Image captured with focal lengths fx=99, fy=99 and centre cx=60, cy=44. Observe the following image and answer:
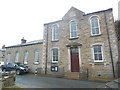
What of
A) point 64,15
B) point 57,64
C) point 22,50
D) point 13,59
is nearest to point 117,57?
point 57,64

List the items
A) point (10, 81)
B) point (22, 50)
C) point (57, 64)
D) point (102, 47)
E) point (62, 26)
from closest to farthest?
point (10, 81), point (102, 47), point (57, 64), point (62, 26), point (22, 50)

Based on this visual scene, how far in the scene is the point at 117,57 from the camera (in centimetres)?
1154

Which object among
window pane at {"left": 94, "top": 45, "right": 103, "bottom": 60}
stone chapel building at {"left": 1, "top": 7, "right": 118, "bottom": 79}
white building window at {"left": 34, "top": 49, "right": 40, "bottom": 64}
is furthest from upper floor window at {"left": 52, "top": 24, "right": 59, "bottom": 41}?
window pane at {"left": 94, "top": 45, "right": 103, "bottom": 60}

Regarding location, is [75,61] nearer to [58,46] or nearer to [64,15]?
[58,46]

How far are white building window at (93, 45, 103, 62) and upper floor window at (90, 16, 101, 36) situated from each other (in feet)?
6.30

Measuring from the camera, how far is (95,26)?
44.7 ft

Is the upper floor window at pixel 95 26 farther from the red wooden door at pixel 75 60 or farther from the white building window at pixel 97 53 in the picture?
the red wooden door at pixel 75 60

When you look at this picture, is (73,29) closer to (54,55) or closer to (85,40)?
(85,40)

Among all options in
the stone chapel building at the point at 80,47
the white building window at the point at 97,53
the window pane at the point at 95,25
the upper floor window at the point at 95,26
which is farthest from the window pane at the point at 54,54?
the window pane at the point at 95,25

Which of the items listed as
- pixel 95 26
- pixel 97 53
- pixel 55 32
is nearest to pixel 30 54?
pixel 55 32

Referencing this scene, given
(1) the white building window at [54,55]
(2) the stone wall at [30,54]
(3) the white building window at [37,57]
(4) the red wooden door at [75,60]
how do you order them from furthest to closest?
(3) the white building window at [37,57] < (2) the stone wall at [30,54] < (1) the white building window at [54,55] < (4) the red wooden door at [75,60]

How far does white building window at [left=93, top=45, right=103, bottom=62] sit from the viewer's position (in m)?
12.4

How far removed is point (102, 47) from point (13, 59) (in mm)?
18736

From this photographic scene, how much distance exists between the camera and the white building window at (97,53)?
12422 mm
